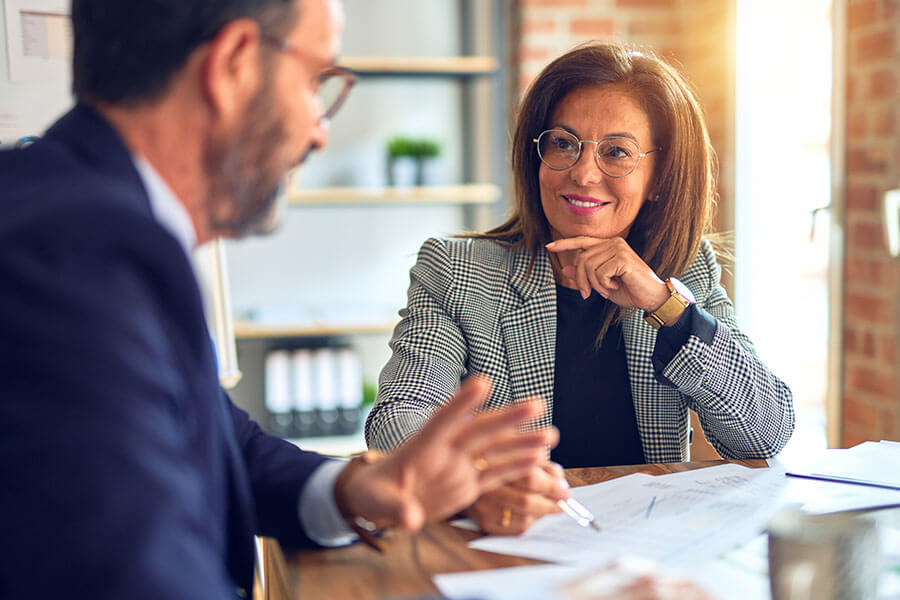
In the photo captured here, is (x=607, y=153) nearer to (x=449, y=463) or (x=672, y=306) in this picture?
(x=672, y=306)

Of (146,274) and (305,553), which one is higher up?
(146,274)

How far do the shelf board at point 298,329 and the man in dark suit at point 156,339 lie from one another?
2256 mm

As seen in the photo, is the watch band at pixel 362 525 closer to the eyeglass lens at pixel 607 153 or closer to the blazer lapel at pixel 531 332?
the blazer lapel at pixel 531 332

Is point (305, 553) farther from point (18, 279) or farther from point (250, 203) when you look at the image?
point (18, 279)

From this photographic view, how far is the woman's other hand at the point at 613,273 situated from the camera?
1.50m

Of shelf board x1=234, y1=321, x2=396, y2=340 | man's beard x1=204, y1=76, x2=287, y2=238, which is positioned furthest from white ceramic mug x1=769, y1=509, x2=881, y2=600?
shelf board x1=234, y1=321, x2=396, y2=340

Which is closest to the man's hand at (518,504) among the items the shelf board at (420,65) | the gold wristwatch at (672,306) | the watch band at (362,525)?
the watch band at (362,525)

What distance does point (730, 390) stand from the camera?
1.44 m

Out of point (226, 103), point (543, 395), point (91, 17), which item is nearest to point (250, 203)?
point (226, 103)

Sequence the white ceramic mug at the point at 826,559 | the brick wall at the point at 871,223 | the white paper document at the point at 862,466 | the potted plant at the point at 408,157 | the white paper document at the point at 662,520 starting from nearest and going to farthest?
the white ceramic mug at the point at 826,559
the white paper document at the point at 662,520
the white paper document at the point at 862,466
the brick wall at the point at 871,223
the potted plant at the point at 408,157

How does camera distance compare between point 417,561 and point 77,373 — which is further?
point 417,561

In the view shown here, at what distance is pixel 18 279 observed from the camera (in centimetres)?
61

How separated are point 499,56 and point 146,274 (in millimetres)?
2979

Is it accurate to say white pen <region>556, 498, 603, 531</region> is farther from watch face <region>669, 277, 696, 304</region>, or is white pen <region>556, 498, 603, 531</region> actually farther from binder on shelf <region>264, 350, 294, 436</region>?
binder on shelf <region>264, 350, 294, 436</region>
